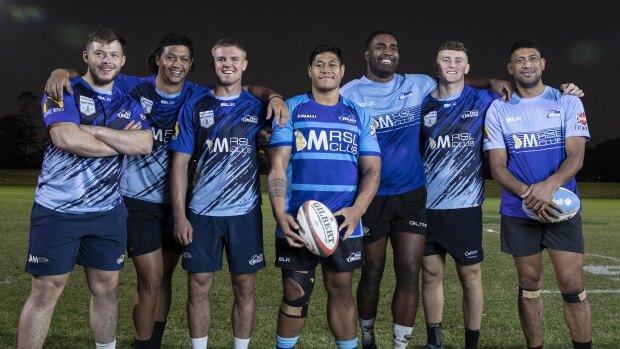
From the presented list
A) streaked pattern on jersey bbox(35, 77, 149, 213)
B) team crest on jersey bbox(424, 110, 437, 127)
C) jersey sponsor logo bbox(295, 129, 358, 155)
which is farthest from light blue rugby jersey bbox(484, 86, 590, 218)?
streaked pattern on jersey bbox(35, 77, 149, 213)

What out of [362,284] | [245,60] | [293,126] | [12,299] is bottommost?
[12,299]

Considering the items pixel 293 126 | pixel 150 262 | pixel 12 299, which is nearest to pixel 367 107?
pixel 293 126

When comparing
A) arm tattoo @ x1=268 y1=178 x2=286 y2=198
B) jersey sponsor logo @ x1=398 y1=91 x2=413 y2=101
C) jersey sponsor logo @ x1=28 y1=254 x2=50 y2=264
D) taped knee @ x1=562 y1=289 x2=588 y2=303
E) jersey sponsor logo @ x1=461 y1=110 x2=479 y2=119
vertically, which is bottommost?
taped knee @ x1=562 y1=289 x2=588 y2=303

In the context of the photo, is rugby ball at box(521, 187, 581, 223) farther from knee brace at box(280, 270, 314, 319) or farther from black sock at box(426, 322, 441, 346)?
knee brace at box(280, 270, 314, 319)

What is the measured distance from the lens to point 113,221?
14.4ft

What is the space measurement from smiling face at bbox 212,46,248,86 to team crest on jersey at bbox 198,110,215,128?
10.6 inches

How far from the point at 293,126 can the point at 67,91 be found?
1.57 metres

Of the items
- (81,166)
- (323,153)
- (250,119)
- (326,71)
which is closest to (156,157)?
(81,166)

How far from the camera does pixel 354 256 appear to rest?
4.43m

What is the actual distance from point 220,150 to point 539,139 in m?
2.46

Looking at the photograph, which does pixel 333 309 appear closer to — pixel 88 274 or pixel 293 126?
pixel 293 126

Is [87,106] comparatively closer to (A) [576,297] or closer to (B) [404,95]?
(B) [404,95]

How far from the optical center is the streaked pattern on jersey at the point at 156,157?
484 centimetres

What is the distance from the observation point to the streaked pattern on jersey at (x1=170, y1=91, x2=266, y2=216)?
4594mm
